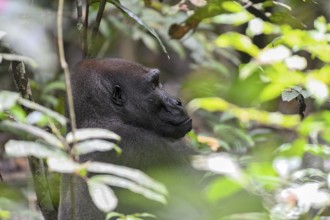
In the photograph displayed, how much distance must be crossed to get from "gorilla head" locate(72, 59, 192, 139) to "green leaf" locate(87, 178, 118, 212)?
6.16 ft

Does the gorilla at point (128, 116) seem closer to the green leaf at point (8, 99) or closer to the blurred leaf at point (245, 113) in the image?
the green leaf at point (8, 99)

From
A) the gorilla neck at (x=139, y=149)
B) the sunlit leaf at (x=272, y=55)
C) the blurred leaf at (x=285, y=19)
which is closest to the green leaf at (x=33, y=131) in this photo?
the sunlit leaf at (x=272, y=55)

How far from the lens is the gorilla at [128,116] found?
338 cm

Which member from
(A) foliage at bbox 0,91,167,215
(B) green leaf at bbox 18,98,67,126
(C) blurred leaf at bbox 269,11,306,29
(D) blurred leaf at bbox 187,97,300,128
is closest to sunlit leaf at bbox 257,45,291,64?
(D) blurred leaf at bbox 187,97,300,128

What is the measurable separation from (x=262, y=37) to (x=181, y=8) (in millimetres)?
1814

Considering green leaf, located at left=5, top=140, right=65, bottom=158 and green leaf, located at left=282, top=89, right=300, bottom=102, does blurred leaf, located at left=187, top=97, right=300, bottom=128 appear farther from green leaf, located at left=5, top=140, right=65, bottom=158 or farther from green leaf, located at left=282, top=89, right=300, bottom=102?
green leaf, located at left=282, top=89, right=300, bottom=102

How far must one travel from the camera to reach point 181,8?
13.8 feet

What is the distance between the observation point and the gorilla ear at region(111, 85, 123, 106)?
372cm

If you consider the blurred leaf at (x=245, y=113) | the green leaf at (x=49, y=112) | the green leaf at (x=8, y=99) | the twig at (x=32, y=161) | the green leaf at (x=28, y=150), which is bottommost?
the twig at (x=32, y=161)

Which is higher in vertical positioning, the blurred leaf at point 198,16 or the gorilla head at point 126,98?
the blurred leaf at point 198,16

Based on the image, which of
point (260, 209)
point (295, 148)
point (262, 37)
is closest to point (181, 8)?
point (262, 37)

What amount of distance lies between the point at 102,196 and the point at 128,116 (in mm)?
2153

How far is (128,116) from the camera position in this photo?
3758mm

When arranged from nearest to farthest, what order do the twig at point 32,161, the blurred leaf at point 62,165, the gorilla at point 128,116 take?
the blurred leaf at point 62,165
the twig at point 32,161
the gorilla at point 128,116
